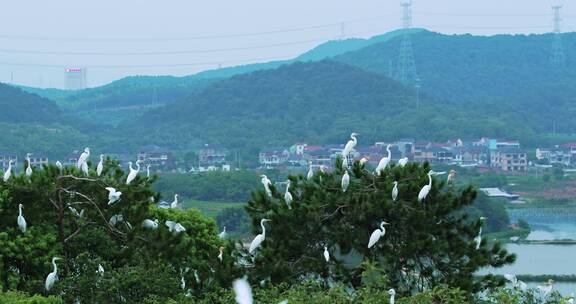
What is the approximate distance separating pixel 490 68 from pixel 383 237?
415 feet

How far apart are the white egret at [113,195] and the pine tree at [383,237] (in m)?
1.43

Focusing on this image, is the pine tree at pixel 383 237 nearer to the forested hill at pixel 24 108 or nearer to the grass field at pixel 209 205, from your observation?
the grass field at pixel 209 205

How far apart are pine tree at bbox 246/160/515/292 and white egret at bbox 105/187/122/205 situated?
1434 millimetres

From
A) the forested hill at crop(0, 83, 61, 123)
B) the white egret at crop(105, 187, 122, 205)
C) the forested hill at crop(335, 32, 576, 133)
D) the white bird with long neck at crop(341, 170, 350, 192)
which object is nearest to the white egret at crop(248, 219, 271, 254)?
the white bird with long neck at crop(341, 170, 350, 192)

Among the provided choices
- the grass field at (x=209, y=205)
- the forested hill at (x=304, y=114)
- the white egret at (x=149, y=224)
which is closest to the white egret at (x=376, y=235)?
the white egret at (x=149, y=224)

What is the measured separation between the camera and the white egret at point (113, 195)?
12.5 meters

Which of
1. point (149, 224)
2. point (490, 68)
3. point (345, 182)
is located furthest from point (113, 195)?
point (490, 68)

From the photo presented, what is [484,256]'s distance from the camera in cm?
1234

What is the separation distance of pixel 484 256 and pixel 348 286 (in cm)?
152

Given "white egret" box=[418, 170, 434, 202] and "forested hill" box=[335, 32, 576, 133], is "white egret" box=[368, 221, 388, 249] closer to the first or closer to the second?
"white egret" box=[418, 170, 434, 202]

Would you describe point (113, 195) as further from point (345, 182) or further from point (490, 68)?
point (490, 68)

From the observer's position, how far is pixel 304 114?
330 feet

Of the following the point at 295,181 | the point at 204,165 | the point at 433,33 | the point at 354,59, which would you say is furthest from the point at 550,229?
the point at 433,33

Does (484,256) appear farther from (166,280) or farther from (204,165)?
(204,165)
